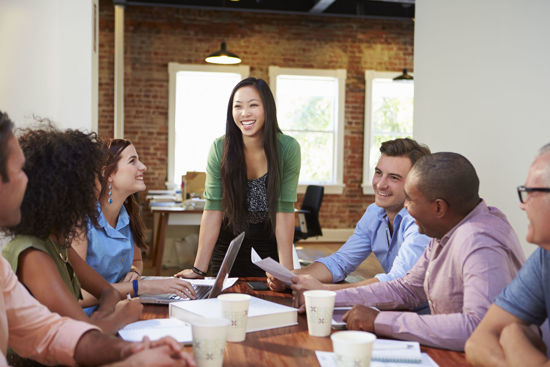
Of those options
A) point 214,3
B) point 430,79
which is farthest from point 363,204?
point 430,79

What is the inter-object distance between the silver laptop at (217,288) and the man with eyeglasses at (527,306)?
0.73m

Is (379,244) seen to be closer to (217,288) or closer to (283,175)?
(283,175)

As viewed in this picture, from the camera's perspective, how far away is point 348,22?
29.4ft

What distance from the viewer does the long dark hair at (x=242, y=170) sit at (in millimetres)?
2688

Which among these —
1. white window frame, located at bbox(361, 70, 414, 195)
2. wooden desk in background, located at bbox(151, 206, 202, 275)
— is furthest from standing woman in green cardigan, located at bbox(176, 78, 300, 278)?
white window frame, located at bbox(361, 70, 414, 195)

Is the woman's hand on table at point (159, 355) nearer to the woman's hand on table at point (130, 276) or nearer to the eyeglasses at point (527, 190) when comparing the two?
the eyeglasses at point (527, 190)

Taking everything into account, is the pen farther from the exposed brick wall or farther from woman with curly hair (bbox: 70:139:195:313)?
the exposed brick wall

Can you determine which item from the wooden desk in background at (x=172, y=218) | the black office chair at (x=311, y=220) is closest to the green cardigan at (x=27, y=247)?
the wooden desk in background at (x=172, y=218)

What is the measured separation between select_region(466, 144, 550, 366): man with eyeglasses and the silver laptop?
0.73 meters

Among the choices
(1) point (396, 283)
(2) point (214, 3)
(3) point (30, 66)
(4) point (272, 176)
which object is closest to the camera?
(1) point (396, 283)

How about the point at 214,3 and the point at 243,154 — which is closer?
the point at 243,154

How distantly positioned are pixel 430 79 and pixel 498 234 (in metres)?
1.98

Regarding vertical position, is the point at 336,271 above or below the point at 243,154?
below

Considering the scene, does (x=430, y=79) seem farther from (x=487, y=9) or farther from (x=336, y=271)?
(x=336, y=271)
